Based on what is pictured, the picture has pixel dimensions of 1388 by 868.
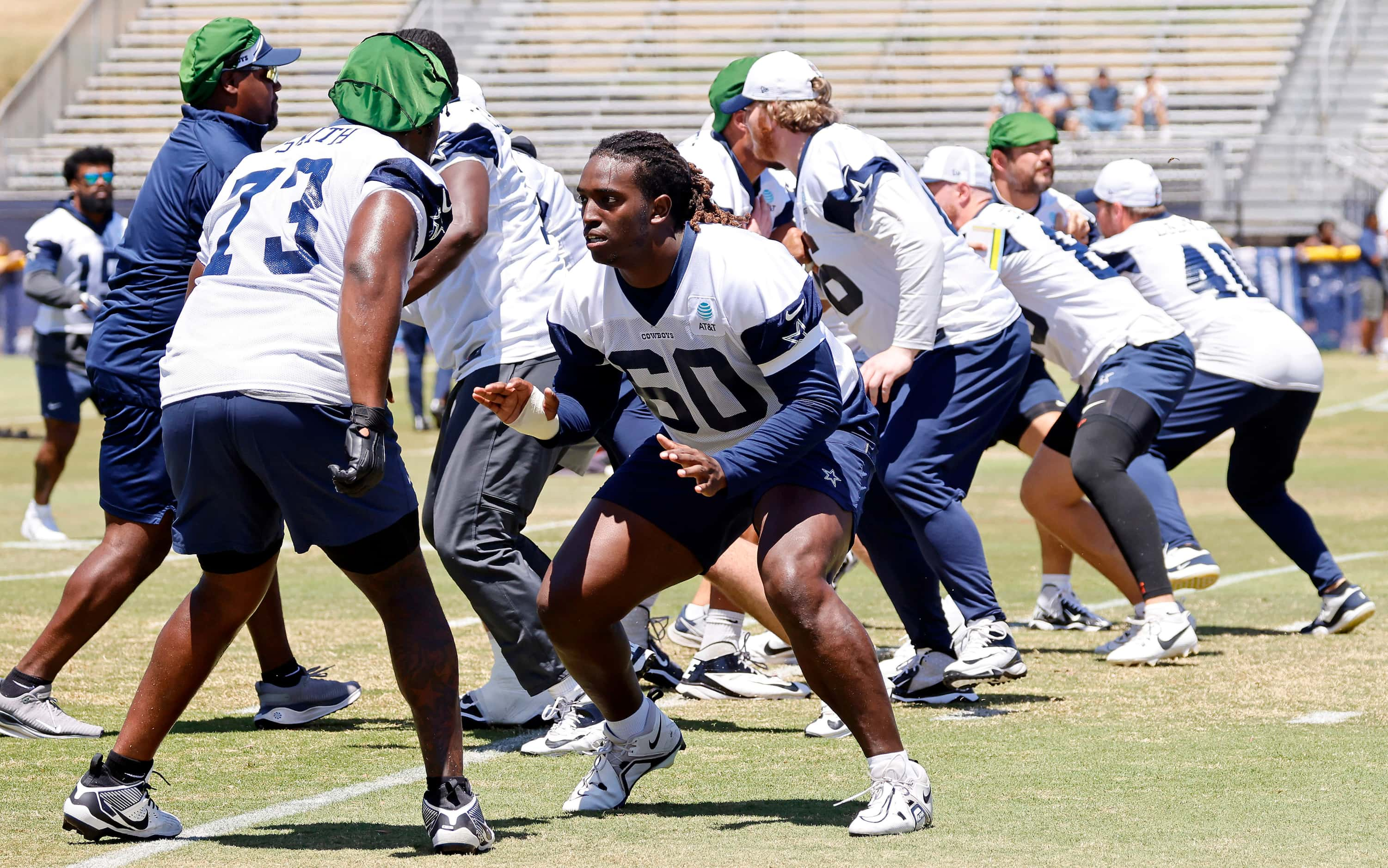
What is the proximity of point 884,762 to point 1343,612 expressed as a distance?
160 inches

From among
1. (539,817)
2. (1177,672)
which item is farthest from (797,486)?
(1177,672)

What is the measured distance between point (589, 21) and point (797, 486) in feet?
107

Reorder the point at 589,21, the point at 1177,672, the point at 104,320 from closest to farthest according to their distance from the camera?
the point at 104,320 → the point at 1177,672 → the point at 589,21

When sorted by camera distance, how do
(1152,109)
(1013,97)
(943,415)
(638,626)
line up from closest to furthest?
1. (943,415)
2. (638,626)
3. (1152,109)
4. (1013,97)

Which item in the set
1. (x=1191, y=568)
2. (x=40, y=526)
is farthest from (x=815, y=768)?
(x=40, y=526)

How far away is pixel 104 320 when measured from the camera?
5.99 metres

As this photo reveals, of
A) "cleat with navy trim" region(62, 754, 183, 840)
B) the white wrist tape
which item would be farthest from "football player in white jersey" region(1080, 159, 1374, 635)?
"cleat with navy trim" region(62, 754, 183, 840)

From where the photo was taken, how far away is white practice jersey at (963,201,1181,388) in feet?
24.6

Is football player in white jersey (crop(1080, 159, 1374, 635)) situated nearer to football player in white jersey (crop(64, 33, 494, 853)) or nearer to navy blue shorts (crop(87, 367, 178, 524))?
navy blue shorts (crop(87, 367, 178, 524))

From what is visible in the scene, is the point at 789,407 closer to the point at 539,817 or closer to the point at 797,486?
the point at 797,486

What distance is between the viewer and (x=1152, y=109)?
2975 centimetres

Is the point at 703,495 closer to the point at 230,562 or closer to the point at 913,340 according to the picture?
the point at 230,562

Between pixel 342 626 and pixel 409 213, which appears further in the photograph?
pixel 342 626

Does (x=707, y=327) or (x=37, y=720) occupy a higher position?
(x=707, y=327)
